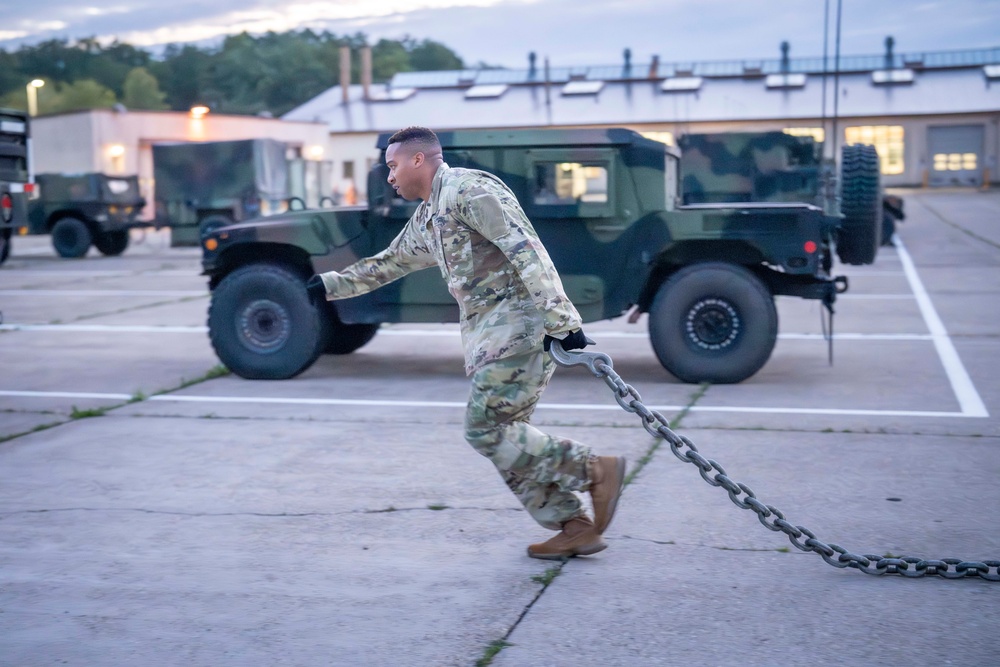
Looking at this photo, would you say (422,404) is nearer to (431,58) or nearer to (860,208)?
(860,208)

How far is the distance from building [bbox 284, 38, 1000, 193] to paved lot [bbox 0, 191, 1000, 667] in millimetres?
41422

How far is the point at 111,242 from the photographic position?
82.3ft

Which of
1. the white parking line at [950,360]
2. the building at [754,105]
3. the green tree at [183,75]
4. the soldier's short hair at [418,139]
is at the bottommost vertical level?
the white parking line at [950,360]

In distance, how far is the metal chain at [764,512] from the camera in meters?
4.30

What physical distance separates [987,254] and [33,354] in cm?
1578

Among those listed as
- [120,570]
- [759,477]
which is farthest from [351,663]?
[759,477]

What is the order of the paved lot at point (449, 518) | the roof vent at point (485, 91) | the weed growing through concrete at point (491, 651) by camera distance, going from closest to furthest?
the weed growing through concrete at point (491, 651) → the paved lot at point (449, 518) → the roof vent at point (485, 91)

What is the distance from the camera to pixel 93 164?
39.6 m

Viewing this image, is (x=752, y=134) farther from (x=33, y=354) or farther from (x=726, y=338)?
(x=33, y=354)

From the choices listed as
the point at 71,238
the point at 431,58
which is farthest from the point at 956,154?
the point at 431,58

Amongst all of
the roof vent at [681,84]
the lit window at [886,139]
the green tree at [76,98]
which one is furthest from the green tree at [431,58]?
the lit window at [886,139]

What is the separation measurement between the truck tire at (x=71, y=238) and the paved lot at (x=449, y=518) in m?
14.7

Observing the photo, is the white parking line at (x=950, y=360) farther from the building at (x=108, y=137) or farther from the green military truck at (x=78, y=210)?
the building at (x=108, y=137)

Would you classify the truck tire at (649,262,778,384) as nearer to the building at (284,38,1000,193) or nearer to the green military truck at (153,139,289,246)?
the green military truck at (153,139,289,246)
